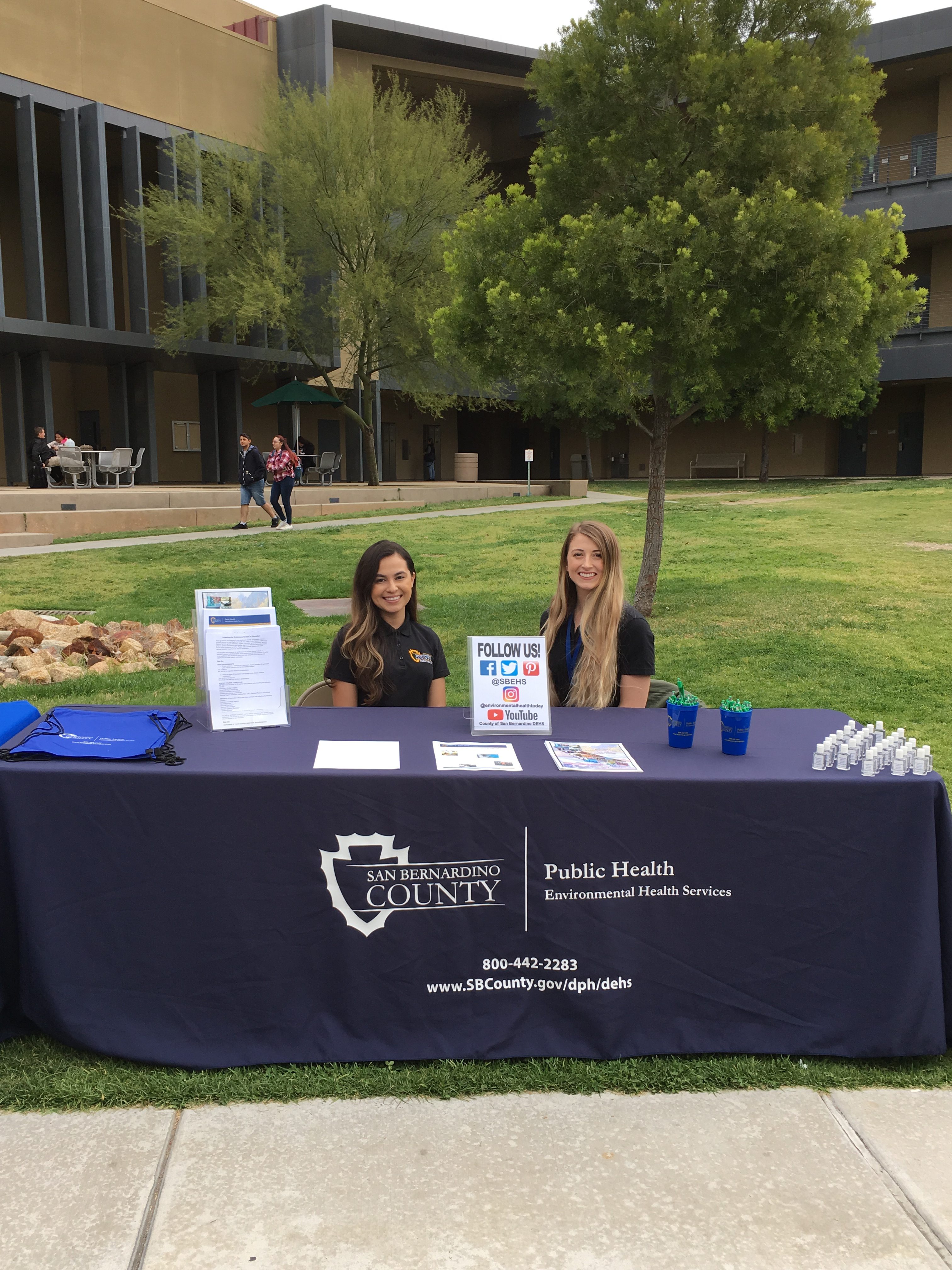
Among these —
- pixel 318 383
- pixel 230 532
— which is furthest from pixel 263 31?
pixel 230 532

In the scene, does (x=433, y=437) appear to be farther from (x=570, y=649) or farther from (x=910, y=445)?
(x=570, y=649)

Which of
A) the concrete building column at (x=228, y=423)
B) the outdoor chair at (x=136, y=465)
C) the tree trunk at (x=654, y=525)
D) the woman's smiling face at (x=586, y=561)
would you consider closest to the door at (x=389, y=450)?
the concrete building column at (x=228, y=423)

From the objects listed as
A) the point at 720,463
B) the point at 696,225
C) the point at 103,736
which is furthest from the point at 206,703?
the point at 720,463

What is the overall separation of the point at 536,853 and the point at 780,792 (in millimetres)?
730

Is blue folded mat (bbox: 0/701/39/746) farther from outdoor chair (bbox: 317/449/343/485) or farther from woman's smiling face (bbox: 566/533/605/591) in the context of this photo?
outdoor chair (bbox: 317/449/343/485)

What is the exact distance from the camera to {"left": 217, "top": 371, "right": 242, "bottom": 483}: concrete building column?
27984mm

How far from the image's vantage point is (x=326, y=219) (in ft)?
78.9

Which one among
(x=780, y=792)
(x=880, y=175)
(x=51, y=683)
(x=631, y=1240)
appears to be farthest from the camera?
(x=880, y=175)

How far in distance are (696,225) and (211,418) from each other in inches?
864

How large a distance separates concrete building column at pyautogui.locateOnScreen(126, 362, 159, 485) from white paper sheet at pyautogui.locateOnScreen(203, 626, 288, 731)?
2368 cm

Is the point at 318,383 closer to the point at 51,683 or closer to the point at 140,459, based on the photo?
the point at 140,459

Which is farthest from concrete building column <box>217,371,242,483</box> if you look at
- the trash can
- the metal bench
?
the metal bench

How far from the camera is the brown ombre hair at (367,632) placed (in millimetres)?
4059

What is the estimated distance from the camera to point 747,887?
301 centimetres
